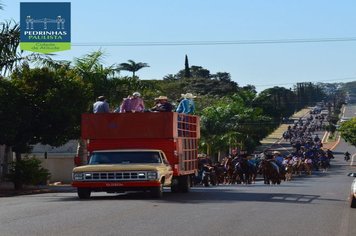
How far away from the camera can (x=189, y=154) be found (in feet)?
87.4

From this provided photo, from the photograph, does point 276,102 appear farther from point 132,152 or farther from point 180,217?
point 180,217

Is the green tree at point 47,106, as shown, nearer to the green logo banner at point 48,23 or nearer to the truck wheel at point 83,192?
the green logo banner at point 48,23

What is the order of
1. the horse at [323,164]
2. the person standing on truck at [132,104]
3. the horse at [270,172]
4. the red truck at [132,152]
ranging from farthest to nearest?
the horse at [323,164], the horse at [270,172], the person standing on truck at [132,104], the red truck at [132,152]

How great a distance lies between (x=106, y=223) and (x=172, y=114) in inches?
321

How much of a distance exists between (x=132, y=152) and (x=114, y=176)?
1.39 metres

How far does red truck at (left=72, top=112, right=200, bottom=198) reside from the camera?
21.8 meters

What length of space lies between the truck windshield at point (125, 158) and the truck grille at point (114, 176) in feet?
2.99

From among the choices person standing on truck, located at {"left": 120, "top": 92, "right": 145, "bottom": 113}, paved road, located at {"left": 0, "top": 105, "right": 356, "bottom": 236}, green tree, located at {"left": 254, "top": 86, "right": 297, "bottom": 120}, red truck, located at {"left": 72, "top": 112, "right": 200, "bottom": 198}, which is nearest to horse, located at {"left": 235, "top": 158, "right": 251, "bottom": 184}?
red truck, located at {"left": 72, "top": 112, "right": 200, "bottom": 198}

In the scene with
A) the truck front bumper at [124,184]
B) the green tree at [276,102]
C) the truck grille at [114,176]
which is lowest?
the truck front bumper at [124,184]

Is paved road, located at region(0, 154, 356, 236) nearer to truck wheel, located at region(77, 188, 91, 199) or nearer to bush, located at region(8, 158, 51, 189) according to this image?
truck wheel, located at region(77, 188, 91, 199)

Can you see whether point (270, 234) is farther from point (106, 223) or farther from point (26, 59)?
point (26, 59)

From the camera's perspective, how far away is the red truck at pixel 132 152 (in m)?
21.8

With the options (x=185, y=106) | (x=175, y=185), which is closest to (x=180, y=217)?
(x=175, y=185)

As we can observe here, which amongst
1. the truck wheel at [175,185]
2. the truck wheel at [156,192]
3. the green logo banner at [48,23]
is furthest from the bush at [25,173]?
the truck wheel at [156,192]
